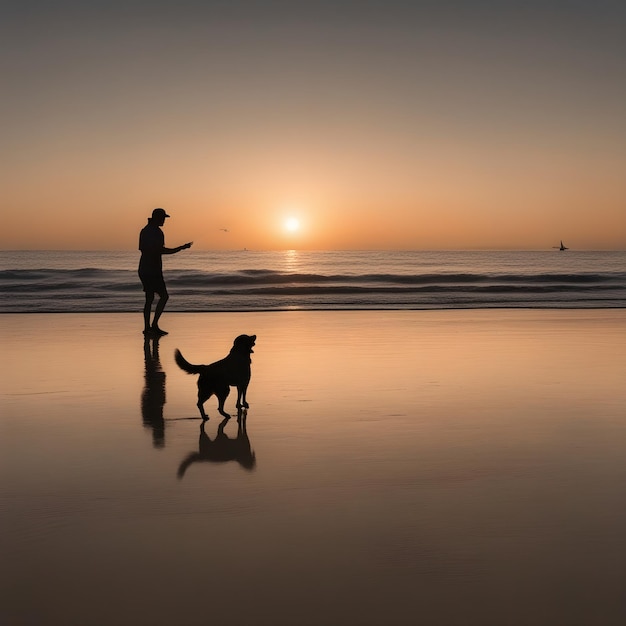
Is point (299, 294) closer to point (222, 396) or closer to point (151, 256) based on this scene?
point (151, 256)

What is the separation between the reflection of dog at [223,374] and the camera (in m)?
6.18

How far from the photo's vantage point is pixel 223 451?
5.20 meters

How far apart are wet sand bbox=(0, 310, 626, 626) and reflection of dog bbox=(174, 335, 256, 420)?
0.67 feet

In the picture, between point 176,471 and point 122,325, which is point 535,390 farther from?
point 122,325

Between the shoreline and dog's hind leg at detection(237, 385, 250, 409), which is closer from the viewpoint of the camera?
dog's hind leg at detection(237, 385, 250, 409)

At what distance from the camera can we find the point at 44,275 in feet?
141

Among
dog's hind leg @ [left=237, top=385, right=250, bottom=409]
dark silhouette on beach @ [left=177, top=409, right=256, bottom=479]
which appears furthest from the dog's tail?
dark silhouette on beach @ [left=177, top=409, right=256, bottom=479]

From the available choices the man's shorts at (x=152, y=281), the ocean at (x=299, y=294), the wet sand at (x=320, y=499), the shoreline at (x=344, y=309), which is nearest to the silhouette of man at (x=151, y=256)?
the man's shorts at (x=152, y=281)

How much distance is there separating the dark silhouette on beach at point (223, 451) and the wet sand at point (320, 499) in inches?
1.1

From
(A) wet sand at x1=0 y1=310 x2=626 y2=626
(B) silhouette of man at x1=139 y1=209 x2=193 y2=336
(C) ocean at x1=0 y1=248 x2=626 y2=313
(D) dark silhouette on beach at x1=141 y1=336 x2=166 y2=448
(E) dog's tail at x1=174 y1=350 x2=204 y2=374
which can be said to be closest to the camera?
(A) wet sand at x1=0 y1=310 x2=626 y2=626

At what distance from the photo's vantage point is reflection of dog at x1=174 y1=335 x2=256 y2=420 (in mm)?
6184

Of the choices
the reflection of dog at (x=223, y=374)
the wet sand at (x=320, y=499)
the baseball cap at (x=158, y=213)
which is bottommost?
the wet sand at (x=320, y=499)

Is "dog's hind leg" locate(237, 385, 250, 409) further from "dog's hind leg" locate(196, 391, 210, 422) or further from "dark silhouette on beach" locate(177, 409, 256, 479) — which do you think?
"dark silhouette on beach" locate(177, 409, 256, 479)

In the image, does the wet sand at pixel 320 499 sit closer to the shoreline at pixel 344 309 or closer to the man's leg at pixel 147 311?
the man's leg at pixel 147 311
